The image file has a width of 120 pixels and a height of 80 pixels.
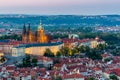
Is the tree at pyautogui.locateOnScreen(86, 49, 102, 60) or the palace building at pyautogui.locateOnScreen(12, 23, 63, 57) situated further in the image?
the palace building at pyautogui.locateOnScreen(12, 23, 63, 57)

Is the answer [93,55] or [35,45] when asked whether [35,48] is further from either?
[93,55]

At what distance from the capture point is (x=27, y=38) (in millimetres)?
45094

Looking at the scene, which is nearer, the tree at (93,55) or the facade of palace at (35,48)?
the tree at (93,55)

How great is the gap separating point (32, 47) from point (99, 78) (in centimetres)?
1638

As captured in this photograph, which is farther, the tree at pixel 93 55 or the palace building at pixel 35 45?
the palace building at pixel 35 45

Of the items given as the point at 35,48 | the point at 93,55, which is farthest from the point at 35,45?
the point at 93,55

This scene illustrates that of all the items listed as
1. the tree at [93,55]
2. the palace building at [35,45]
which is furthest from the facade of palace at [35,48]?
the tree at [93,55]

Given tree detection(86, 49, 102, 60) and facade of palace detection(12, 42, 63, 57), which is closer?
tree detection(86, 49, 102, 60)

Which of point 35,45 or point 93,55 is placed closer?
point 93,55

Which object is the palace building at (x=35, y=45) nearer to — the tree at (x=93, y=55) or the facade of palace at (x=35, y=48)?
the facade of palace at (x=35, y=48)

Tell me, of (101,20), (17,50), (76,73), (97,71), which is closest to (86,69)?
(97,71)

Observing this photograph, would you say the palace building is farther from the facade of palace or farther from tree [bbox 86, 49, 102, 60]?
tree [bbox 86, 49, 102, 60]

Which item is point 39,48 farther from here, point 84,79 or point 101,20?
point 101,20

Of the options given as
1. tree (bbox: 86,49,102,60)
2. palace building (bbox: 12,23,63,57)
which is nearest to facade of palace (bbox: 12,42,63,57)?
palace building (bbox: 12,23,63,57)
